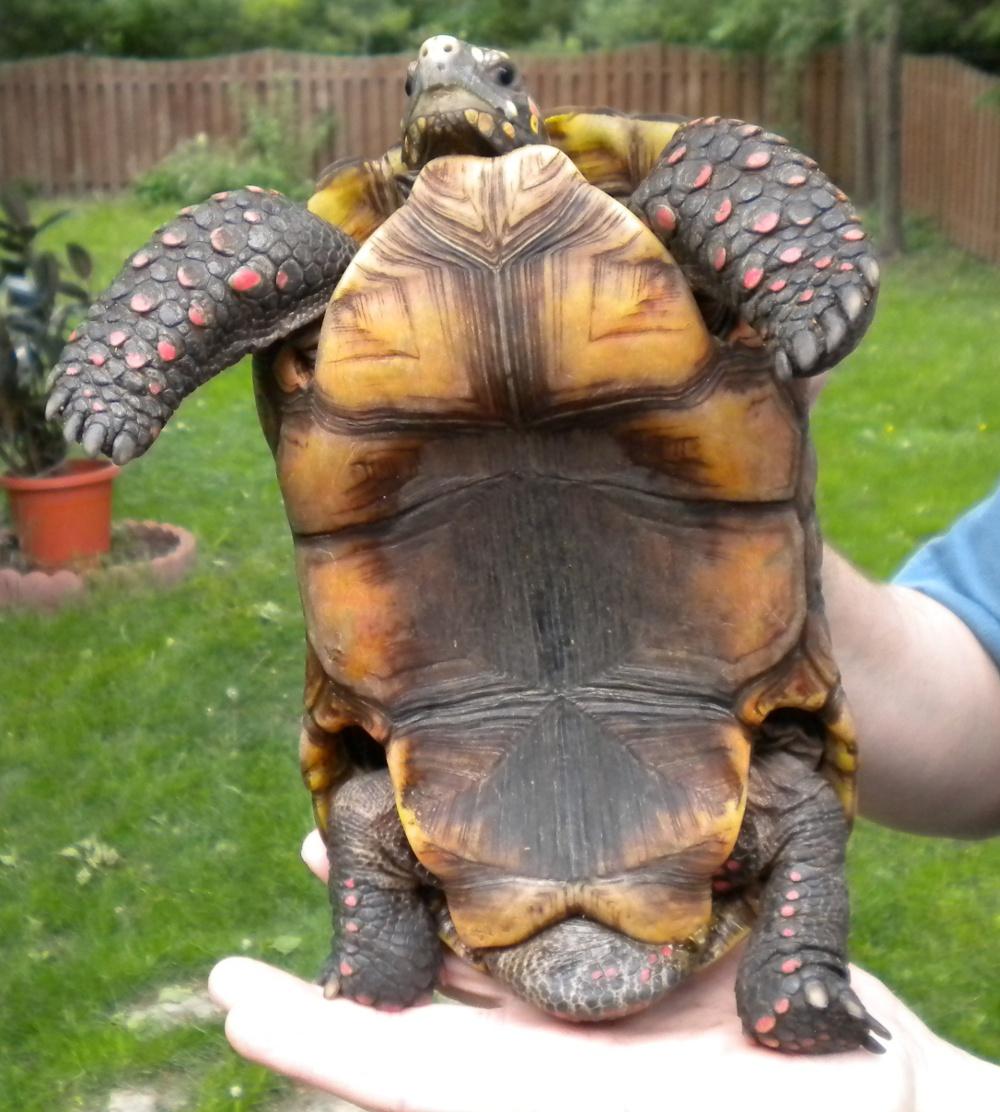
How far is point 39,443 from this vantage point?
204 inches

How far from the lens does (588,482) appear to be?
4.85 feet

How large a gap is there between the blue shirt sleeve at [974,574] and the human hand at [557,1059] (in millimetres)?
858

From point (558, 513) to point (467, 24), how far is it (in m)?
19.8

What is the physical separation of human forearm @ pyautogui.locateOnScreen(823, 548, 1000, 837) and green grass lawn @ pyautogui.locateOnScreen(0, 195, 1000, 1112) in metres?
0.95

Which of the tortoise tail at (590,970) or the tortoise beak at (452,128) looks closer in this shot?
the tortoise tail at (590,970)

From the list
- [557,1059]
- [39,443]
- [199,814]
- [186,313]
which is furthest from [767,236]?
[39,443]

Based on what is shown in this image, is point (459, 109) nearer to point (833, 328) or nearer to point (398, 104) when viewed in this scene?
point (833, 328)

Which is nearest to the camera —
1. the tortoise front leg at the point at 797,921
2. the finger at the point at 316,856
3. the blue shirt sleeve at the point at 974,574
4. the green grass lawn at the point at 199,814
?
the tortoise front leg at the point at 797,921

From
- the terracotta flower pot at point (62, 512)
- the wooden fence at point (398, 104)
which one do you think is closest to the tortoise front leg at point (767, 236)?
the terracotta flower pot at point (62, 512)

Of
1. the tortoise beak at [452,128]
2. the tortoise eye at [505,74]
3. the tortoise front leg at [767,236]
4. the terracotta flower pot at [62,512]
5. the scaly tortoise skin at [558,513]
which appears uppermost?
the tortoise eye at [505,74]

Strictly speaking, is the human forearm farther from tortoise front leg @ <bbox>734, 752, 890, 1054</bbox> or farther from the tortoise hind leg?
the tortoise hind leg

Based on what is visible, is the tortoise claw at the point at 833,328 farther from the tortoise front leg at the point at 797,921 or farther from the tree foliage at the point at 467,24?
the tree foliage at the point at 467,24

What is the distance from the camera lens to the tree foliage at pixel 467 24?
Result: 1161 cm

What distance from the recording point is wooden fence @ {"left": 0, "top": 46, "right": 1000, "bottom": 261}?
11305 mm
